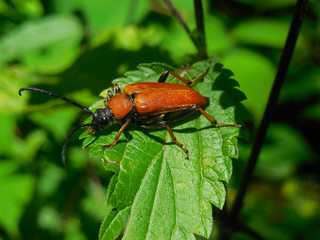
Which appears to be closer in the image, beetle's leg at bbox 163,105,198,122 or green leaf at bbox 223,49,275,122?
beetle's leg at bbox 163,105,198,122

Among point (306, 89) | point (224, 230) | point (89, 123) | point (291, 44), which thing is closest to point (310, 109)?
point (306, 89)

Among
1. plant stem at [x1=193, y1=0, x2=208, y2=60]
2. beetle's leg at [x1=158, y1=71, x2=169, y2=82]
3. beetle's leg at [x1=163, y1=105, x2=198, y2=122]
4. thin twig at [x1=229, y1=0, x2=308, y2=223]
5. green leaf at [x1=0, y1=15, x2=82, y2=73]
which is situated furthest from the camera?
green leaf at [x1=0, y1=15, x2=82, y2=73]

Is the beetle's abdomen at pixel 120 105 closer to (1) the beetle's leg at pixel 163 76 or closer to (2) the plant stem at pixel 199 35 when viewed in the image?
(1) the beetle's leg at pixel 163 76

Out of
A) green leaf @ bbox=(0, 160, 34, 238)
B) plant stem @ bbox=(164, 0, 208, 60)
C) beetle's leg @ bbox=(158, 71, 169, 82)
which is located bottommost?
green leaf @ bbox=(0, 160, 34, 238)

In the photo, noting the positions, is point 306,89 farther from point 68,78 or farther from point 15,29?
point 15,29

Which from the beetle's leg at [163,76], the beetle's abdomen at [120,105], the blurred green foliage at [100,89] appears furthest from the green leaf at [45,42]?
the beetle's leg at [163,76]

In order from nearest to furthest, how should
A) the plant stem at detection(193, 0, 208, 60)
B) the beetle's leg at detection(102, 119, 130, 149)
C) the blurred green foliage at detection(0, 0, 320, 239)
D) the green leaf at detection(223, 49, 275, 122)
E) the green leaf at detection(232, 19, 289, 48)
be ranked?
the beetle's leg at detection(102, 119, 130, 149) < the plant stem at detection(193, 0, 208, 60) < the blurred green foliage at detection(0, 0, 320, 239) < the green leaf at detection(223, 49, 275, 122) < the green leaf at detection(232, 19, 289, 48)

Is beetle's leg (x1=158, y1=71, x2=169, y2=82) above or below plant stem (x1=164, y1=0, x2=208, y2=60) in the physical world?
below

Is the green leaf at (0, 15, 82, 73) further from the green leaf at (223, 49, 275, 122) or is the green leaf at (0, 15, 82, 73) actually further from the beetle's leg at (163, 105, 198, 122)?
the beetle's leg at (163, 105, 198, 122)

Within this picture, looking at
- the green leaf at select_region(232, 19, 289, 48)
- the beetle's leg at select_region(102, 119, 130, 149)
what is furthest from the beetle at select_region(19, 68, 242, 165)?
the green leaf at select_region(232, 19, 289, 48)
